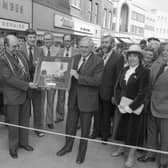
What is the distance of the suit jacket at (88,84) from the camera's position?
304cm

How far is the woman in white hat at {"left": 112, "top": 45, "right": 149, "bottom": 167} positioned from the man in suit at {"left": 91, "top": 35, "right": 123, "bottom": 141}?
1.55 feet

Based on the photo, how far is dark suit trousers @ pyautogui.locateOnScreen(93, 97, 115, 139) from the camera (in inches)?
158

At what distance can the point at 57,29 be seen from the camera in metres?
14.0

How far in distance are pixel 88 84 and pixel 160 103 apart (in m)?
1.03

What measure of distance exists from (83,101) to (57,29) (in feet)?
37.9

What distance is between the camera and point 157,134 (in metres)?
3.47

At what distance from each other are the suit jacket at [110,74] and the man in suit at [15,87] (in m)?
1.27

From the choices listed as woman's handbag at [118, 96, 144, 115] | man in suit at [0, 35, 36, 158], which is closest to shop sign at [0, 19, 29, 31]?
man in suit at [0, 35, 36, 158]

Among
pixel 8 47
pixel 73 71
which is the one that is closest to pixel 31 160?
pixel 73 71

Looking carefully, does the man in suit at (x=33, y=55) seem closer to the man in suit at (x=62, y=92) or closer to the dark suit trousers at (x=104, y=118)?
the man in suit at (x=62, y=92)

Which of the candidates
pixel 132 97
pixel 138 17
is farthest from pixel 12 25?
pixel 138 17

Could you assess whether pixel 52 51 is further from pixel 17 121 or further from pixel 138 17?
pixel 138 17

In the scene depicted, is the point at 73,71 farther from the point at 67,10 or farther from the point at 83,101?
the point at 67,10

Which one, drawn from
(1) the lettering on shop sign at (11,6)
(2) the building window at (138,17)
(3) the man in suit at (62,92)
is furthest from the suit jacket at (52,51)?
(2) the building window at (138,17)
